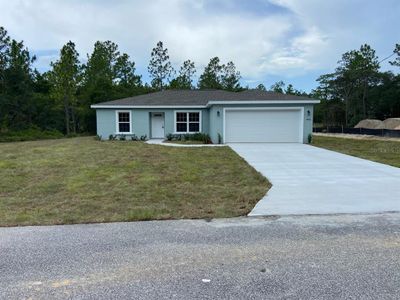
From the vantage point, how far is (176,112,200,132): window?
21000mm

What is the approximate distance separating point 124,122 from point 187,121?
4.22 m

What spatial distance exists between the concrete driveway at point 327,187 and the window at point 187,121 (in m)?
10.7

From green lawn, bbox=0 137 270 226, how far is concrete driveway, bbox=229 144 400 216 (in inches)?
16.1

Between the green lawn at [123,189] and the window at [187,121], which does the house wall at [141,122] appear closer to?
the window at [187,121]

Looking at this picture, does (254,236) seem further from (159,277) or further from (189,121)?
(189,121)

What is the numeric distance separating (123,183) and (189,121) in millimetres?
13937

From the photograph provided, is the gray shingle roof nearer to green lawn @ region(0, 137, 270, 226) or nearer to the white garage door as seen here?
the white garage door

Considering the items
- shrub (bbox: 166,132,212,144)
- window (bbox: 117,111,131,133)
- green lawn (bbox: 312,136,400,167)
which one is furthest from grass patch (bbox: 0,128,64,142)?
green lawn (bbox: 312,136,400,167)

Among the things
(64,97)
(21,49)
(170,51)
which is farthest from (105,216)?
(170,51)

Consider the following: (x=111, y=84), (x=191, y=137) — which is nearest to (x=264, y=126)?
(x=191, y=137)

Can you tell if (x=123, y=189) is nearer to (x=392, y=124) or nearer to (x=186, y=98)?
(x=186, y=98)

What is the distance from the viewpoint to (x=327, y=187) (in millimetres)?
6672

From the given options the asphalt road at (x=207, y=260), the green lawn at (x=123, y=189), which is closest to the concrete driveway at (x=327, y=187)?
the green lawn at (x=123, y=189)

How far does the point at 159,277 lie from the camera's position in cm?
294
